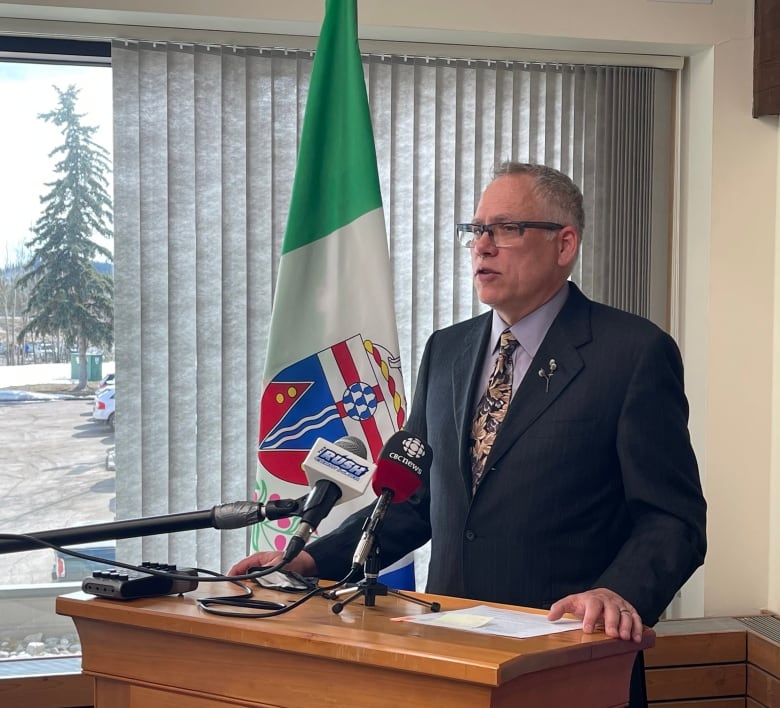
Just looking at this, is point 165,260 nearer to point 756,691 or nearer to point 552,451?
point 552,451

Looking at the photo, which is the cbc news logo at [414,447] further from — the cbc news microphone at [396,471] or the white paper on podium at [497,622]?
the white paper on podium at [497,622]

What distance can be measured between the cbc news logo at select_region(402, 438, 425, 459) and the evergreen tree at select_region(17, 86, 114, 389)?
7.77 feet

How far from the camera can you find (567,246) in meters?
2.04

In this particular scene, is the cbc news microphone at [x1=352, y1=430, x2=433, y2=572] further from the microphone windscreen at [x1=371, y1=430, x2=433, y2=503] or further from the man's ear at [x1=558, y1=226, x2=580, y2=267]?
the man's ear at [x1=558, y1=226, x2=580, y2=267]

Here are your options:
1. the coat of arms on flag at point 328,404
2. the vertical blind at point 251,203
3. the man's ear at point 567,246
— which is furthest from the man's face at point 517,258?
the vertical blind at point 251,203

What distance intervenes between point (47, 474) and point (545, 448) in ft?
7.20

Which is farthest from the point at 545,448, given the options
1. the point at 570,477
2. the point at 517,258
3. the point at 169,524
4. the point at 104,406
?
the point at 104,406

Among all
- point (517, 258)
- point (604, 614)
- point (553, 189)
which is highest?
point (553, 189)

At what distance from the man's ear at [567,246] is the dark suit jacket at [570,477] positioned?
0.55 feet

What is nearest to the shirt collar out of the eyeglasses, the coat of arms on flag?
the eyeglasses

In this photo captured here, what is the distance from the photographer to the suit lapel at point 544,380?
1847 mm

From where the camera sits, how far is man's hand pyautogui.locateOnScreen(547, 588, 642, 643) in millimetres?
1297

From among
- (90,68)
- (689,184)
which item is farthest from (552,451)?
(90,68)

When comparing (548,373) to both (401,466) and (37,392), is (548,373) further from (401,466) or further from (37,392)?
(37,392)
